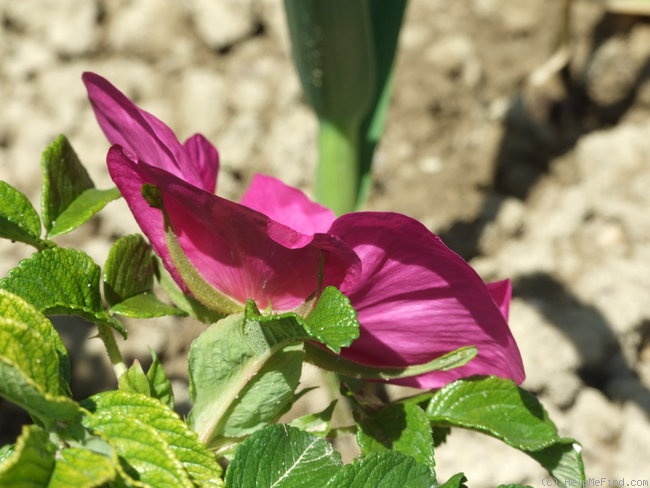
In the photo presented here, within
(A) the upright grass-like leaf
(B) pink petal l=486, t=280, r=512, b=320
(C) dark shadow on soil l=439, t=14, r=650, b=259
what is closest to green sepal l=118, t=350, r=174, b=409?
(B) pink petal l=486, t=280, r=512, b=320

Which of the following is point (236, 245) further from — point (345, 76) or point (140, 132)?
point (345, 76)

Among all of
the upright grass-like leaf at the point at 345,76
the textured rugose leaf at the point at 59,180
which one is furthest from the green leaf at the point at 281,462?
the upright grass-like leaf at the point at 345,76

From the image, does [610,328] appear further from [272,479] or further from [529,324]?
[272,479]

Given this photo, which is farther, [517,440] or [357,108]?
[357,108]

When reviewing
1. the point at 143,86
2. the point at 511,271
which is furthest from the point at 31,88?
the point at 511,271

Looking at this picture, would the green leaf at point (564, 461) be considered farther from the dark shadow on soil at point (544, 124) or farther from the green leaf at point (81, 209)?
the dark shadow on soil at point (544, 124)

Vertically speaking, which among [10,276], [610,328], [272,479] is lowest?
[610,328]

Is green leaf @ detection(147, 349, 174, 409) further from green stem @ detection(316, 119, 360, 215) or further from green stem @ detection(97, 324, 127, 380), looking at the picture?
green stem @ detection(316, 119, 360, 215)
